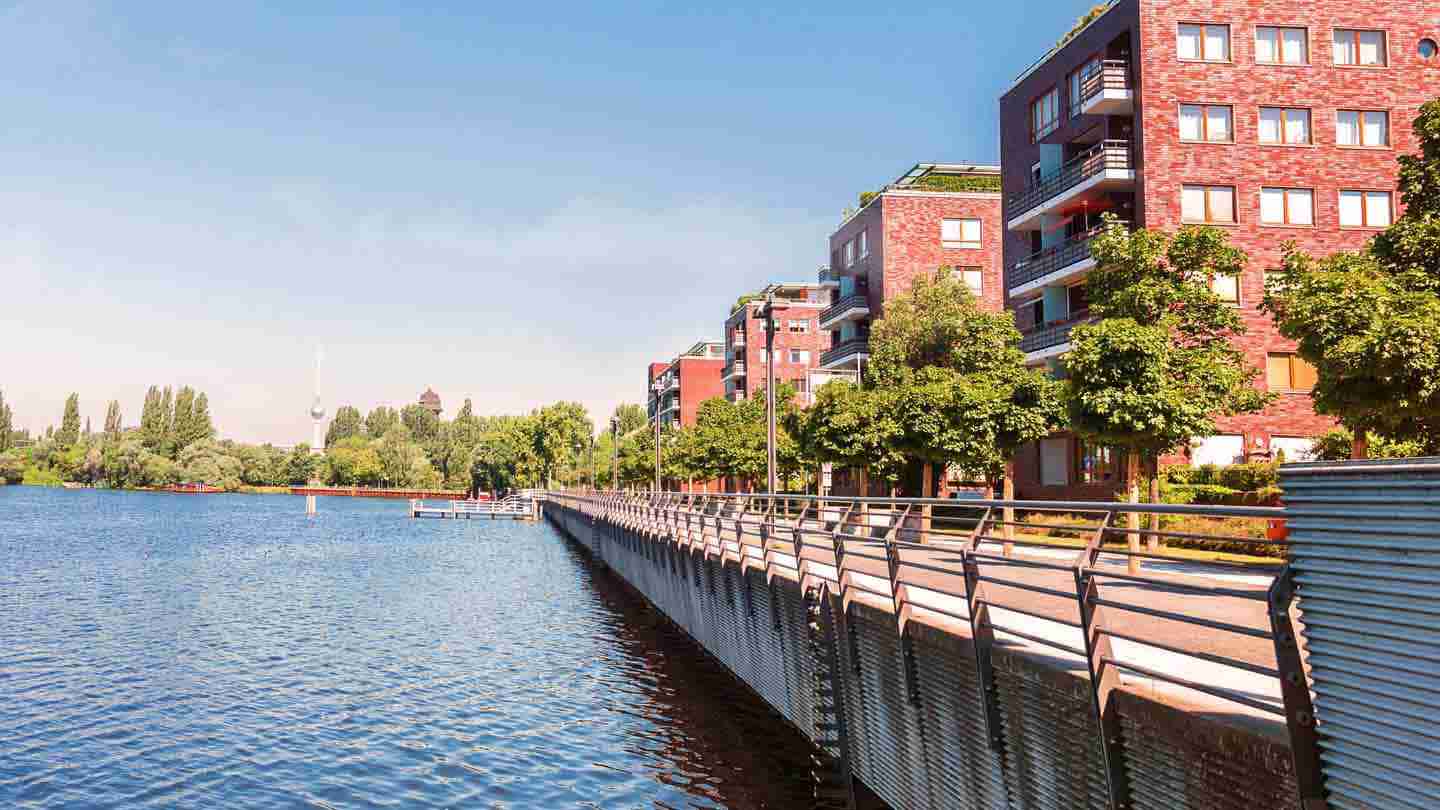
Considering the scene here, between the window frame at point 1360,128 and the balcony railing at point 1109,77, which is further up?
the balcony railing at point 1109,77

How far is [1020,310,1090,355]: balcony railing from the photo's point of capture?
43.2 m

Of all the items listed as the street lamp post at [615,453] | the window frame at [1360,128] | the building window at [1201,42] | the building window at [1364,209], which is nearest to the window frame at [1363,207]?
the building window at [1364,209]

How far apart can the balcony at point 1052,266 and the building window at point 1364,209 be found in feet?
23.8

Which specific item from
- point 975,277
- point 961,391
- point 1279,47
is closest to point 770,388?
point 961,391

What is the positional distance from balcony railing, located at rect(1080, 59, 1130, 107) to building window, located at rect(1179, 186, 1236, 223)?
438cm

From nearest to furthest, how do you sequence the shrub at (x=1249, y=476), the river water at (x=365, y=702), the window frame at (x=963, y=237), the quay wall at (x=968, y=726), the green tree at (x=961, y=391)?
the quay wall at (x=968, y=726)
the river water at (x=365, y=702)
the shrub at (x=1249, y=476)
the green tree at (x=961, y=391)
the window frame at (x=963, y=237)

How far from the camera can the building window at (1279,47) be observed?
39.9 meters

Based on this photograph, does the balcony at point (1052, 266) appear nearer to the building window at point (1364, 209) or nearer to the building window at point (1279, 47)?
the building window at point (1364, 209)

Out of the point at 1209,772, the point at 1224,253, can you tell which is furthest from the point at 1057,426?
the point at 1209,772

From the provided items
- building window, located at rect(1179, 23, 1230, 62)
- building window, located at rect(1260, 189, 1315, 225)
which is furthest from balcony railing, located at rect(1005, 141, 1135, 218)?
building window, located at rect(1260, 189, 1315, 225)

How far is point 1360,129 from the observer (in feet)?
130

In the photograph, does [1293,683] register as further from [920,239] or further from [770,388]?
[920,239]

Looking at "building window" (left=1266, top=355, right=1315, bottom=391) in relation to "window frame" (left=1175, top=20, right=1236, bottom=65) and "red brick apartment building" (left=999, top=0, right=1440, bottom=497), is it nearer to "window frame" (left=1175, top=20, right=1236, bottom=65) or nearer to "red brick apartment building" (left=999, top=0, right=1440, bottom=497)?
"red brick apartment building" (left=999, top=0, right=1440, bottom=497)

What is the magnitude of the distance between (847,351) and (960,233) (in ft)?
30.2
